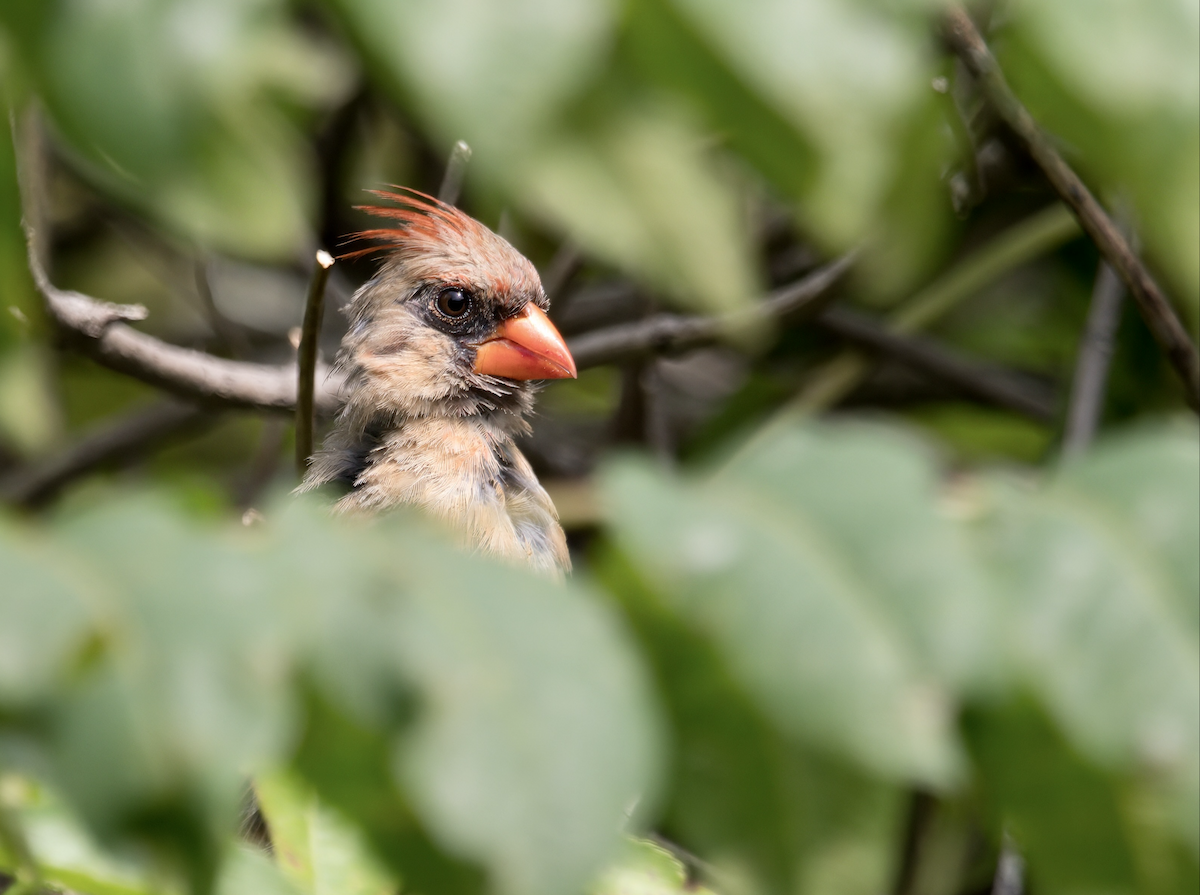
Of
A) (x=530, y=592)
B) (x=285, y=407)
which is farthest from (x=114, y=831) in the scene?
(x=285, y=407)

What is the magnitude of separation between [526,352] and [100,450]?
4.18 ft

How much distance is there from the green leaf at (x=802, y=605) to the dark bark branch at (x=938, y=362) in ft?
8.21

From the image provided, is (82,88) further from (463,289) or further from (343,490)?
(463,289)

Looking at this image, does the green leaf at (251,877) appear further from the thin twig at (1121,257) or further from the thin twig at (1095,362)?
the thin twig at (1095,362)

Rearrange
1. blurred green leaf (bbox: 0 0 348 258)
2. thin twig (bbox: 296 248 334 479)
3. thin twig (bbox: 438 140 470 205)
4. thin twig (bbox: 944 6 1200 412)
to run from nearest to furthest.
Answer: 1. blurred green leaf (bbox: 0 0 348 258)
2. thin twig (bbox: 296 248 334 479)
3. thin twig (bbox: 944 6 1200 412)
4. thin twig (bbox: 438 140 470 205)

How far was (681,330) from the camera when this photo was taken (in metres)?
2.99

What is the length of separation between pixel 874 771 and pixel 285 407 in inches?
84.6

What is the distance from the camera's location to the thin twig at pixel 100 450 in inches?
141

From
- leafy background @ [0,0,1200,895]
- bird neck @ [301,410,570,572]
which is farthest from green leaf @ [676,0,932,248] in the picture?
bird neck @ [301,410,570,572]

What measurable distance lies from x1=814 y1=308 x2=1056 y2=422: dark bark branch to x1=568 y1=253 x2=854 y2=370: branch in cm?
34

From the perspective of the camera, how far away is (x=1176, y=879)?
91cm

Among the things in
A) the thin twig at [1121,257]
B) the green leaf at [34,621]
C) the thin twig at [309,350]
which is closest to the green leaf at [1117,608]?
the green leaf at [34,621]

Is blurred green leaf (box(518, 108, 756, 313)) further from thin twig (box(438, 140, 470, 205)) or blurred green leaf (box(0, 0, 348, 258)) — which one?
thin twig (box(438, 140, 470, 205))

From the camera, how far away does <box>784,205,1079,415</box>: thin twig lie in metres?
3.23
